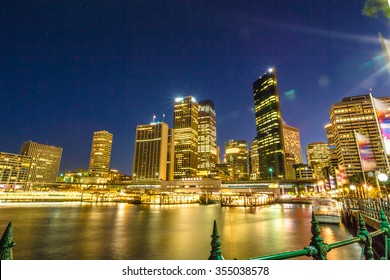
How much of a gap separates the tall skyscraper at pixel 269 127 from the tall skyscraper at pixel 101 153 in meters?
123

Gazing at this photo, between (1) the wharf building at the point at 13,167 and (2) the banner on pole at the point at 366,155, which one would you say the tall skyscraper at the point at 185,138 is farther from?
(2) the banner on pole at the point at 366,155

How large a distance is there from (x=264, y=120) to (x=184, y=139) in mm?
64663

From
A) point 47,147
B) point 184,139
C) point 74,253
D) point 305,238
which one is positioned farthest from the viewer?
point 184,139

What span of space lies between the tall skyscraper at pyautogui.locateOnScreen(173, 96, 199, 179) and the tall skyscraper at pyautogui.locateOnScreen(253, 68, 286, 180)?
52.0 m

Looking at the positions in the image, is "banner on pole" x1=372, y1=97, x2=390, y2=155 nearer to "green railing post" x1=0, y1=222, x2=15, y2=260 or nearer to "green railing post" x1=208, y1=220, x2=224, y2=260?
"green railing post" x1=208, y1=220, x2=224, y2=260

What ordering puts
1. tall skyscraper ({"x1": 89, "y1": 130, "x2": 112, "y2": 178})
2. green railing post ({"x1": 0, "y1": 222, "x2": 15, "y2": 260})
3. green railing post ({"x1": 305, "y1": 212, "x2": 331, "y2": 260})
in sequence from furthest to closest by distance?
tall skyscraper ({"x1": 89, "y1": 130, "x2": 112, "y2": 178})
green railing post ({"x1": 305, "y1": 212, "x2": 331, "y2": 260})
green railing post ({"x1": 0, "y1": 222, "x2": 15, "y2": 260})

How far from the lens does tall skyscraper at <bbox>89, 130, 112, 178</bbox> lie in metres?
174

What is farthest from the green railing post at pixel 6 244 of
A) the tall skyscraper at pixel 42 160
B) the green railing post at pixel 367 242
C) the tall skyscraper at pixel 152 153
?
the tall skyscraper at pixel 42 160

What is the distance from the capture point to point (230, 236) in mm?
18844

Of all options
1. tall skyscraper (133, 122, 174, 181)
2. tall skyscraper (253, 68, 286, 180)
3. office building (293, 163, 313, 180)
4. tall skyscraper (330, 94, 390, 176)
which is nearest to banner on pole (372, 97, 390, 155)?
tall skyscraper (330, 94, 390, 176)

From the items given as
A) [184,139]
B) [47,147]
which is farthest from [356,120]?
[47,147]

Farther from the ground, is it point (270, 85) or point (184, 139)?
point (270, 85)

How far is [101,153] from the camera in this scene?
18025 cm

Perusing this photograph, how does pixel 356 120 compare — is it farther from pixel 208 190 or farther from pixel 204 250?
pixel 204 250
